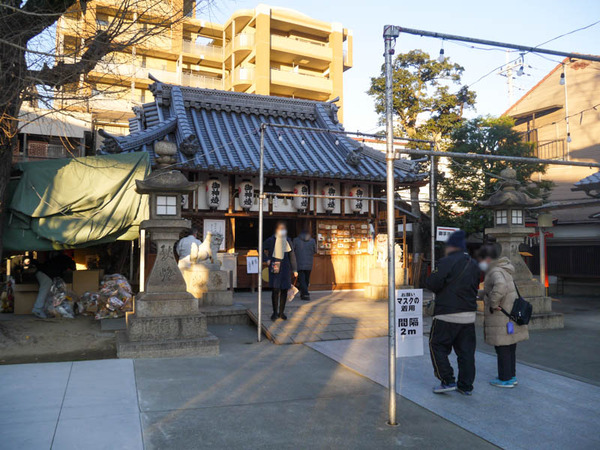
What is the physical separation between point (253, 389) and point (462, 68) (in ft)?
63.9

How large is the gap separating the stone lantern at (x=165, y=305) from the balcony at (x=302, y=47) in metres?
29.0

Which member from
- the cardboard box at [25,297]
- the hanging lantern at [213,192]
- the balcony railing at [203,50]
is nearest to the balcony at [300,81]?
the balcony railing at [203,50]

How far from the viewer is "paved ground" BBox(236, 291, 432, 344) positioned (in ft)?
28.1

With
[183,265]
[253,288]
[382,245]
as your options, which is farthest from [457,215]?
[183,265]

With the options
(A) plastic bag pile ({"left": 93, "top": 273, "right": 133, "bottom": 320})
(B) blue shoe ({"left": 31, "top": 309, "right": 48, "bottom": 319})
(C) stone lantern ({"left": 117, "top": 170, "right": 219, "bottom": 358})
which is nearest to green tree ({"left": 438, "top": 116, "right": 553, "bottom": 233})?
(A) plastic bag pile ({"left": 93, "top": 273, "right": 133, "bottom": 320})

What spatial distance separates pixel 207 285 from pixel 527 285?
7.44m

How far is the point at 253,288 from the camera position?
14.3 meters

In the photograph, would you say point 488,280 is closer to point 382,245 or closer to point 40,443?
point 40,443

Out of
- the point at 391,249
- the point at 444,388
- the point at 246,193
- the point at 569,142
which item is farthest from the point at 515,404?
the point at 569,142

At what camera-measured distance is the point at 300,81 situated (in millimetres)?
34719

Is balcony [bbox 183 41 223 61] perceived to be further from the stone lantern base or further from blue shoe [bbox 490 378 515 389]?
blue shoe [bbox 490 378 515 389]

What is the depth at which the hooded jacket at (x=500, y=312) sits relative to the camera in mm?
5578

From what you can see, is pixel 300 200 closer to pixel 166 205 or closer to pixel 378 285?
pixel 378 285

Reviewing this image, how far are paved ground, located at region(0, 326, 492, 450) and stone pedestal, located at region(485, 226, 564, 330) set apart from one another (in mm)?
5496
